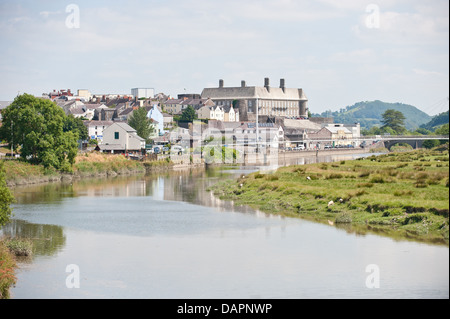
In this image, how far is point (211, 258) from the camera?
27.1 meters

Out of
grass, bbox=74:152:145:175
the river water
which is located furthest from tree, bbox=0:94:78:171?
the river water

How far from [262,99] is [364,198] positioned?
14578cm

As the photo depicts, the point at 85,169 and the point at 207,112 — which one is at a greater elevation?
the point at 207,112

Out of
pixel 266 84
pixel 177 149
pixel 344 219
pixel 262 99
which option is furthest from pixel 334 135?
pixel 344 219

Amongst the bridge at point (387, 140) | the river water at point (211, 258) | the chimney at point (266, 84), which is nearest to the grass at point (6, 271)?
the river water at point (211, 258)

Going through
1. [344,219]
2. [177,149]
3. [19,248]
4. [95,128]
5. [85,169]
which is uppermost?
[95,128]

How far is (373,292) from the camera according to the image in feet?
72.5

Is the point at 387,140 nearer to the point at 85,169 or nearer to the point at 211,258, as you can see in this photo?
the point at 85,169

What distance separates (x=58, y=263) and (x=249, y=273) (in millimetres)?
7426

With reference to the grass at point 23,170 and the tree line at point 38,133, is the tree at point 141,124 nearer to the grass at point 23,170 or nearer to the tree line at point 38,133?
the tree line at point 38,133

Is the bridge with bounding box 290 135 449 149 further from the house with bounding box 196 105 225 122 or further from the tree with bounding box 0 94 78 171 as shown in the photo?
the tree with bounding box 0 94 78 171

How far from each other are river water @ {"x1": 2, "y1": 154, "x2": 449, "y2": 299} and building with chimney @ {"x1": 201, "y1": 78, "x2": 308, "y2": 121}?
13260 cm
